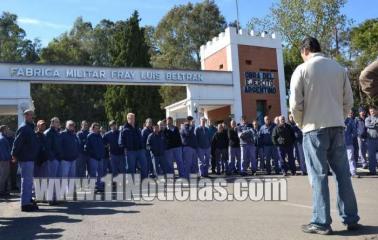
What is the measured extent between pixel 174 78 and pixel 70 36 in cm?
4047

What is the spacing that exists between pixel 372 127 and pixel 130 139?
22.7 ft

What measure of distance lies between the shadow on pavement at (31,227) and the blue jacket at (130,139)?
4581mm

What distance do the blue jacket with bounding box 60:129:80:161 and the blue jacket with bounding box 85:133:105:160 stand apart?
1411mm

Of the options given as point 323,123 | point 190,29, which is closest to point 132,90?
point 190,29

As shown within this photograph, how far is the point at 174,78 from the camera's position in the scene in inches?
1153

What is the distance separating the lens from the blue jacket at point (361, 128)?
1479 cm

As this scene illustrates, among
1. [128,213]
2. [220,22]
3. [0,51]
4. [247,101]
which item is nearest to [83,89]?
[0,51]

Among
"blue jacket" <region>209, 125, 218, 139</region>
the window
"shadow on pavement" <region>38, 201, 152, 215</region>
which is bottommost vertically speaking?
"shadow on pavement" <region>38, 201, 152, 215</region>

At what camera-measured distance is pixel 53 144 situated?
1067 centimetres

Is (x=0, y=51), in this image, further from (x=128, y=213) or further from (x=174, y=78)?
(x=128, y=213)

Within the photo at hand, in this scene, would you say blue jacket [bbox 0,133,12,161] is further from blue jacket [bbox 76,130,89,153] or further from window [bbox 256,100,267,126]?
window [bbox 256,100,267,126]

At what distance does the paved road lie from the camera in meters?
5.97

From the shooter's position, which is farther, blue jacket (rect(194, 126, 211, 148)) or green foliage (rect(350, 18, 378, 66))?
green foliage (rect(350, 18, 378, 66))

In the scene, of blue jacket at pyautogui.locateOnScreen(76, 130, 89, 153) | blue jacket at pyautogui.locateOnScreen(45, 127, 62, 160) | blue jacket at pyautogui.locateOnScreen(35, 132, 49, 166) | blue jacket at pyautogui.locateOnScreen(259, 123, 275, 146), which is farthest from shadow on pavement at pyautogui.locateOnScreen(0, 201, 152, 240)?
blue jacket at pyautogui.locateOnScreen(259, 123, 275, 146)
